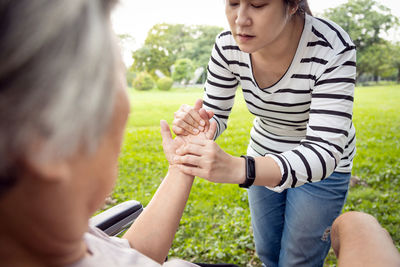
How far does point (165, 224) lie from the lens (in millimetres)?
1275

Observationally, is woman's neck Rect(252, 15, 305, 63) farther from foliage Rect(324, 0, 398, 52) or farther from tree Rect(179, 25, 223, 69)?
foliage Rect(324, 0, 398, 52)

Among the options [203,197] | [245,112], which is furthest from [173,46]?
[203,197]

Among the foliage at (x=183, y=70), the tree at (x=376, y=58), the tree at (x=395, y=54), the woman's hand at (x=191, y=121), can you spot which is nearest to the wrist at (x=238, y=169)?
the woman's hand at (x=191, y=121)

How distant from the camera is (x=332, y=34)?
1.65m

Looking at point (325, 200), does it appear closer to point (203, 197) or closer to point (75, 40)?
point (75, 40)

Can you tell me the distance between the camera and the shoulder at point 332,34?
1604 millimetres

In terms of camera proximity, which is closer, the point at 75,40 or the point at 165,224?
the point at 75,40

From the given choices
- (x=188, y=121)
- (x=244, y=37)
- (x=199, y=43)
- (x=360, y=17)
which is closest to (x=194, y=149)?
(x=188, y=121)

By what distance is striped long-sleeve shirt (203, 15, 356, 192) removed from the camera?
152 centimetres

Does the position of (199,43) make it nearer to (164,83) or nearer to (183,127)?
(164,83)

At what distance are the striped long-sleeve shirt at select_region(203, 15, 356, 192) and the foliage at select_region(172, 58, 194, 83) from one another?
752 inches

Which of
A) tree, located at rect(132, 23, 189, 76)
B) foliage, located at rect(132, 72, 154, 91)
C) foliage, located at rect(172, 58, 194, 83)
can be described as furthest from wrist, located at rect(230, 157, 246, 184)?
foliage, located at rect(172, 58, 194, 83)

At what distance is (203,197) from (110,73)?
163 inches

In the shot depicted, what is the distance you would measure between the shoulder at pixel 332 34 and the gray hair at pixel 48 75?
1404 millimetres
